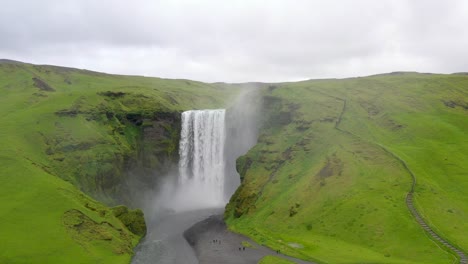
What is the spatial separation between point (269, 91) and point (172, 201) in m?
39.2

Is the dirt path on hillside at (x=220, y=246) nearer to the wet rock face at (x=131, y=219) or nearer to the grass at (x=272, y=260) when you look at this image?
the grass at (x=272, y=260)

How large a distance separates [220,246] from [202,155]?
4972cm

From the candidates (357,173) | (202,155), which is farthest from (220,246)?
(202,155)

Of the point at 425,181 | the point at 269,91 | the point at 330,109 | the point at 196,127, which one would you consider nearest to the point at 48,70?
→ the point at 196,127

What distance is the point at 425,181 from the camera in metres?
63.3

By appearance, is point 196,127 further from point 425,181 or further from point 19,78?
point 19,78

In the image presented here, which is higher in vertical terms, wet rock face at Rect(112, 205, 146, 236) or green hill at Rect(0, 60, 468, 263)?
green hill at Rect(0, 60, 468, 263)

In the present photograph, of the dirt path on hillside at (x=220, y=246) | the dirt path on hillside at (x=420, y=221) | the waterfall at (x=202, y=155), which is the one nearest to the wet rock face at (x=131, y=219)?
the dirt path on hillside at (x=220, y=246)

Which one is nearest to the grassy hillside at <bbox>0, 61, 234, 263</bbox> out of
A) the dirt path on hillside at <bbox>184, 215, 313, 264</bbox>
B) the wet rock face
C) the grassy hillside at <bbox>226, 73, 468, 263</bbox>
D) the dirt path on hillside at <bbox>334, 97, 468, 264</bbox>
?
the wet rock face

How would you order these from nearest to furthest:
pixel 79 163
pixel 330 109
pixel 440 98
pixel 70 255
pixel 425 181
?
pixel 70 255 < pixel 425 181 < pixel 79 163 < pixel 330 109 < pixel 440 98

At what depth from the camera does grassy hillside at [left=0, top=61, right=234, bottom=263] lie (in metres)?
51.1

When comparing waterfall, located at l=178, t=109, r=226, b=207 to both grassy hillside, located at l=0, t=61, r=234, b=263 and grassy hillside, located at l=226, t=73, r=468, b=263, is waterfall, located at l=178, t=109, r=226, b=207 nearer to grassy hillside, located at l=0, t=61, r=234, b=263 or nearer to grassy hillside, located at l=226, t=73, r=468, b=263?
grassy hillside, located at l=0, t=61, r=234, b=263

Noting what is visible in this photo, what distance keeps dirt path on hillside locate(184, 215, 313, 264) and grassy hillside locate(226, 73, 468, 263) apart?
6.95 ft

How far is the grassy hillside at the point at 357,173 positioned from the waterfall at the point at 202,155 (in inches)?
638
